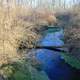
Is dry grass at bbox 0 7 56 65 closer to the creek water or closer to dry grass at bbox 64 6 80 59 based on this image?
the creek water

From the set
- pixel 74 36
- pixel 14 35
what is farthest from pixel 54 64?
pixel 14 35

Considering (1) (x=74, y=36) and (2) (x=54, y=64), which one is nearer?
(1) (x=74, y=36)

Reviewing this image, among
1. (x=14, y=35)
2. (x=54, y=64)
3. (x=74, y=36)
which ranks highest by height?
(x=14, y=35)

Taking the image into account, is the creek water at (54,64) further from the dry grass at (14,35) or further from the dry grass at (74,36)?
the dry grass at (14,35)

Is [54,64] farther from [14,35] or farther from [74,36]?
[14,35]

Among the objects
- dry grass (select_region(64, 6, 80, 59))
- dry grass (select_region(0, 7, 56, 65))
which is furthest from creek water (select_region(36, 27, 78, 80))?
dry grass (select_region(0, 7, 56, 65))

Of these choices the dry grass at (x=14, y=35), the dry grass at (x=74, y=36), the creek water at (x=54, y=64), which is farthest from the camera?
the dry grass at (x=74, y=36)

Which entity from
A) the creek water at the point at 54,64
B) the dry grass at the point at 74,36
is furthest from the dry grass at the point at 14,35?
the dry grass at the point at 74,36

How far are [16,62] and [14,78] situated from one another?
2.14 feet

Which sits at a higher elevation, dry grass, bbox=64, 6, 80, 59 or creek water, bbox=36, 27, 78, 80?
dry grass, bbox=64, 6, 80, 59

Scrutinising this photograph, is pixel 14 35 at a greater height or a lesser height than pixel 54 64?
greater

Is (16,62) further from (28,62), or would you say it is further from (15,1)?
(15,1)

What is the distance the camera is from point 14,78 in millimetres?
9273

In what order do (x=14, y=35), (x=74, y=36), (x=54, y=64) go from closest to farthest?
(x=14, y=35), (x=74, y=36), (x=54, y=64)
